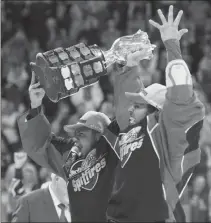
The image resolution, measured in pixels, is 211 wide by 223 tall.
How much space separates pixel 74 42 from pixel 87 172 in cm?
478

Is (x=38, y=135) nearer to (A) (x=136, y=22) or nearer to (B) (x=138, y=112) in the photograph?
(B) (x=138, y=112)

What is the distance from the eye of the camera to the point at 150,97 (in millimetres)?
3293

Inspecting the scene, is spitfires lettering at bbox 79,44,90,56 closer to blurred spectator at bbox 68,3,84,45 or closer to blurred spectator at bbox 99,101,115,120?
blurred spectator at bbox 99,101,115,120

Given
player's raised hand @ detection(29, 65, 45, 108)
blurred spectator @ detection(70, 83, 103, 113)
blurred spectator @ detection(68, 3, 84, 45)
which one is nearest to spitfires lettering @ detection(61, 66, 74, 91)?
player's raised hand @ detection(29, 65, 45, 108)

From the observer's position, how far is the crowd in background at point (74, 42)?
23.6ft

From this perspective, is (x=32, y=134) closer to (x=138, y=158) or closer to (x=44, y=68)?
(x=44, y=68)

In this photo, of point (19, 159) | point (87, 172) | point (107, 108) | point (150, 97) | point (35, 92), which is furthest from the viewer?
point (107, 108)

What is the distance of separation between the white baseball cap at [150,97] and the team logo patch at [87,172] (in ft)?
1.64

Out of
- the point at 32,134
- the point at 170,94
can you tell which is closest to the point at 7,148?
the point at 32,134

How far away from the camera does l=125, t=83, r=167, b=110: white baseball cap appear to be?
3236mm

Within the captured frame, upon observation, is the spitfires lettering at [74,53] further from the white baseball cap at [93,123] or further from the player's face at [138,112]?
the white baseball cap at [93,123]

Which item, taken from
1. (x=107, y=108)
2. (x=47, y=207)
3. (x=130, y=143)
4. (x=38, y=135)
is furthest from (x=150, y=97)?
(x=107, y=108)

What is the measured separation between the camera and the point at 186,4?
8242 mm

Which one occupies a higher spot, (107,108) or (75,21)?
(75,21)
